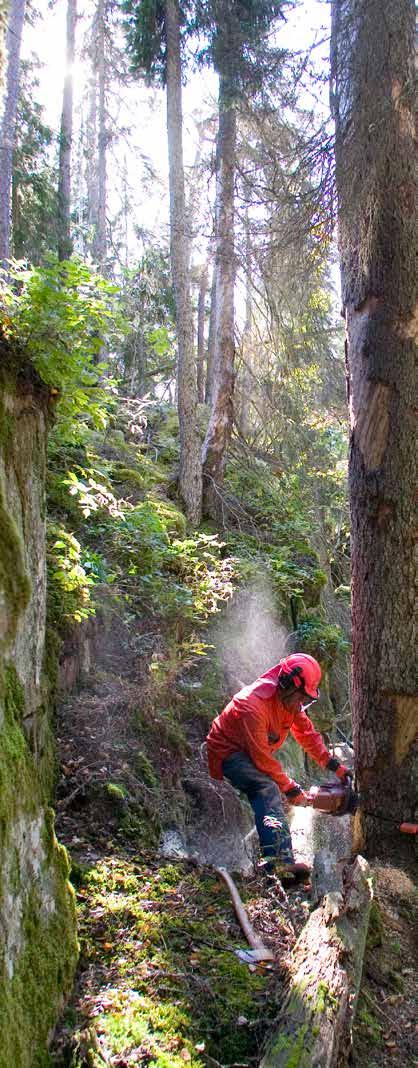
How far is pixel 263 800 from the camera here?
479 centimetres

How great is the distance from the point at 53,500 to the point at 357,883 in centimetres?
455

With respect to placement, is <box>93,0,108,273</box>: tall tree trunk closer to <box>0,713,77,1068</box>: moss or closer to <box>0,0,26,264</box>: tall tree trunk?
<box>0,0,26,264</box>: tall tree trunk

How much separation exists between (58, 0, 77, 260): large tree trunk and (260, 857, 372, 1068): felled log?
14481 mm

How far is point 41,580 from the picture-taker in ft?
11.2

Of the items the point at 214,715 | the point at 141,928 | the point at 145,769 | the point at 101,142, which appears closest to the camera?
the point at 141,928

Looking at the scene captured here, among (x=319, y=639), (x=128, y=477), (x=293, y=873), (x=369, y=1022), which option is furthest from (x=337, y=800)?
(x=128, y=477)

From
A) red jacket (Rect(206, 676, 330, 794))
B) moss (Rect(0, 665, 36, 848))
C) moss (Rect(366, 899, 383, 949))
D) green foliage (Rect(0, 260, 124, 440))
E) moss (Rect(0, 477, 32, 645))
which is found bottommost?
moss (Rect(366, 899, 383, 949))

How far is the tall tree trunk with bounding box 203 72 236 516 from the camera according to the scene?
33.8 feet

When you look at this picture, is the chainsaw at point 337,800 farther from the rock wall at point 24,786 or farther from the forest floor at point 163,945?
the rock wall at point 24,786

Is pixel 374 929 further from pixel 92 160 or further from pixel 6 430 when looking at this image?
pixel 92 160

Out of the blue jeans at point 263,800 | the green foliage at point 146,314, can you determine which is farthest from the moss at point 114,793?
the green foliage at point 146,314

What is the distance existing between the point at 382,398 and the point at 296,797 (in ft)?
9.61

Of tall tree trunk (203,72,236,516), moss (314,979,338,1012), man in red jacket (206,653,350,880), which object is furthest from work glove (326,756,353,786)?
tall tree trunk (203,72,236,516)

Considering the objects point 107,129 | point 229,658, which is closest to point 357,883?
point 229,658
